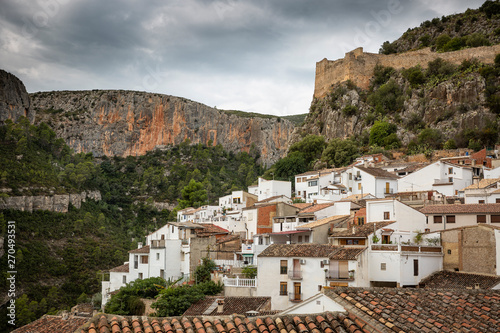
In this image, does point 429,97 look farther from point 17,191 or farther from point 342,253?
Answer: point 17,191

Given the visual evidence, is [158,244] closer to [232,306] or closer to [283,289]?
[232,306]

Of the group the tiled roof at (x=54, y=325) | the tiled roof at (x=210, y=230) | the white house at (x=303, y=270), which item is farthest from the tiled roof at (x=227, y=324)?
the tiled roof at (x=210, y=230)

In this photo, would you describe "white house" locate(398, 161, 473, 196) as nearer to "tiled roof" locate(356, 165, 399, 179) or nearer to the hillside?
"tiled roof" locate(356, 165, 399, 179)

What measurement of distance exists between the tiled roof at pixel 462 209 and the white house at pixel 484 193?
16.8ft

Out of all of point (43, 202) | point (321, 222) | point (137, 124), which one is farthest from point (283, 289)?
point (137, 124)

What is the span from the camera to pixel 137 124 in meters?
136

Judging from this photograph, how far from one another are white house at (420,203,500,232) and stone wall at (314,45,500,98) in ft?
171

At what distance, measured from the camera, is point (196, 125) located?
138 m

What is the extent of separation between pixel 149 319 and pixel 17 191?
211 feet

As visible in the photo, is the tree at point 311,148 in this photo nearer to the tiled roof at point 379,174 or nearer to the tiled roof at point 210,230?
the tiled roof at point 379,174

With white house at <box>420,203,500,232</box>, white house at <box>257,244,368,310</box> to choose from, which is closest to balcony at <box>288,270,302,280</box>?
white house at <box>257,244,368,310</box>

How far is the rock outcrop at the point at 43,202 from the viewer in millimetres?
65625

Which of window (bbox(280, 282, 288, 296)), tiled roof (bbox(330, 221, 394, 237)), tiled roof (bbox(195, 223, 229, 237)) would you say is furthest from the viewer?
tiled roof (bbox(195, 223, 229, 237))

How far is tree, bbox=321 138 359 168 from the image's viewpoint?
67.0m
